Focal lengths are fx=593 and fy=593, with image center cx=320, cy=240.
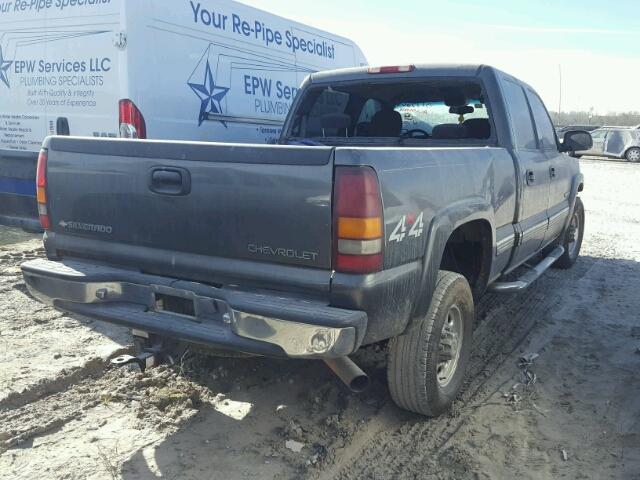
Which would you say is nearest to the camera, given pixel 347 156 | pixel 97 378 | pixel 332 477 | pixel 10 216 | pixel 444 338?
pixel 347 156

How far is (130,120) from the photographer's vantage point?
17.1 ft

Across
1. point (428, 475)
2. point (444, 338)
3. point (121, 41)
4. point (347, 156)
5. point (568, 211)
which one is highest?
point (121, 41)

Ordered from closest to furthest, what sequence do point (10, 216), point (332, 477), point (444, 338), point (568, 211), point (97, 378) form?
point (332, 477)
point (444, 338)
point (97, 378)
point (10, 216)
point (568, 211)

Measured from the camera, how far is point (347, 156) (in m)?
2.51

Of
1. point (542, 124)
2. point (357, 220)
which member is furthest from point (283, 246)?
point (542, 124)

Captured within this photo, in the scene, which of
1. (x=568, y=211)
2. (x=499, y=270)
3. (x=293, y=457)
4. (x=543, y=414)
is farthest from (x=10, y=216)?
(x=568, y=211)

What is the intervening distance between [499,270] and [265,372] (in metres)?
1.79

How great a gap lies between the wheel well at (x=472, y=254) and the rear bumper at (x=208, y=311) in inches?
59.5

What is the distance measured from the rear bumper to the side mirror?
4.18 m

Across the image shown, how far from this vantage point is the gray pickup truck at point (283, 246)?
2545mm

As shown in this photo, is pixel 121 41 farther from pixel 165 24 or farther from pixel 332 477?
pixel 332 477

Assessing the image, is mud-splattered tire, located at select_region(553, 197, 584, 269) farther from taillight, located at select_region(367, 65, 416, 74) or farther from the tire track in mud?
taillight, located at select_region(367, 65, 416, 74)

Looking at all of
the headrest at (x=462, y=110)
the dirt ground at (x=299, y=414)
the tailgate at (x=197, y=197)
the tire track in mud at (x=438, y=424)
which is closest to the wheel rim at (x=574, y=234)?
the tire track in mud at (x=438, y=424)

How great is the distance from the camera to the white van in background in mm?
5223
